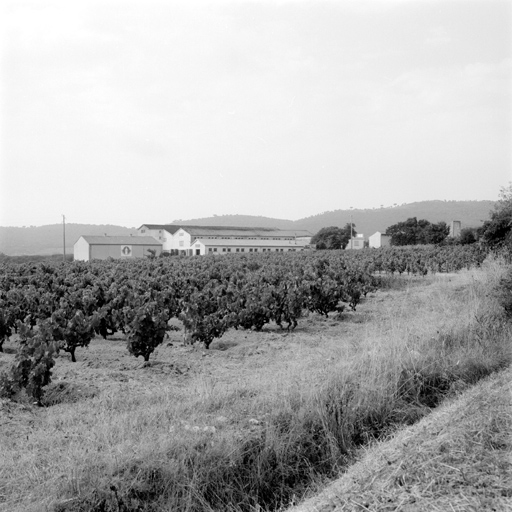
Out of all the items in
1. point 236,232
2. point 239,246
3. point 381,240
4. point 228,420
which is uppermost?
point 236,232

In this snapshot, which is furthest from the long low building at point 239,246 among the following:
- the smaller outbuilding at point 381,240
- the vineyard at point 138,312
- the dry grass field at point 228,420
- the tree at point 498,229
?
the dry grass field at point 228,420

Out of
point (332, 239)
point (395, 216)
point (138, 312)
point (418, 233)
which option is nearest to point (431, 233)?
point (418, 233)

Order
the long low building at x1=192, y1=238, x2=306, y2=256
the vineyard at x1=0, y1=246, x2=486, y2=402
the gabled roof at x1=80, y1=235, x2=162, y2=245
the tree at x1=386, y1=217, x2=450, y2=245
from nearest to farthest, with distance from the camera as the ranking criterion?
1. the vineyard at x1=0, y1=246, x2=486, y2=402
2. the gabled roof at x1=80, y1=235, x2=162, y2=245
3. the tree at x1=386, y1=217, x2=450, y2=245
4. the long low building at x1=192, y1=238, x2=306, y2=256

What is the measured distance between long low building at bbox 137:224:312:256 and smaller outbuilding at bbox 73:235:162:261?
5346mm

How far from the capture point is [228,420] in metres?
6.07

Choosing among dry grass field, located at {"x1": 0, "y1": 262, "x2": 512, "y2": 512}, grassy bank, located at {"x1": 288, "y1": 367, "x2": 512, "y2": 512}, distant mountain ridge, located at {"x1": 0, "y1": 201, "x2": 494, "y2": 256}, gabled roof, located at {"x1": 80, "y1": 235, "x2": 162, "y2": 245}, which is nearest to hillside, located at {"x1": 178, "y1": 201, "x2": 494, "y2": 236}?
distant mountain ridge, located at {"x1": 0, "y1": 201, "x2": 494, "y2": 256}

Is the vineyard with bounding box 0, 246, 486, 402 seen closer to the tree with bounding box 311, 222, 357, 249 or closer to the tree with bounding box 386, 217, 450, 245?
the tree with bounding box 386, 217, 450, 245

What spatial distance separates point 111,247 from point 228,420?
211 ft

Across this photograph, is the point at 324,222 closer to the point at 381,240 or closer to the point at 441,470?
the point at 381,240

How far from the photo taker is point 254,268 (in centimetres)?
3192

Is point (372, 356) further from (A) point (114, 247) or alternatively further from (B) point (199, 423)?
(A) point (114, 247)

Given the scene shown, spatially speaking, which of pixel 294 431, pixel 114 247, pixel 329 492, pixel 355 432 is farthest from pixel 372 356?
pixel 114 247

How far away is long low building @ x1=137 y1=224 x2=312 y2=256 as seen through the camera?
77062mm

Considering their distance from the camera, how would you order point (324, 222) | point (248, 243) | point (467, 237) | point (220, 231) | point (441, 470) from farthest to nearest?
point (324, 222), point (220, 231), point (248, 243), point (467, 237), point (441, 470)
